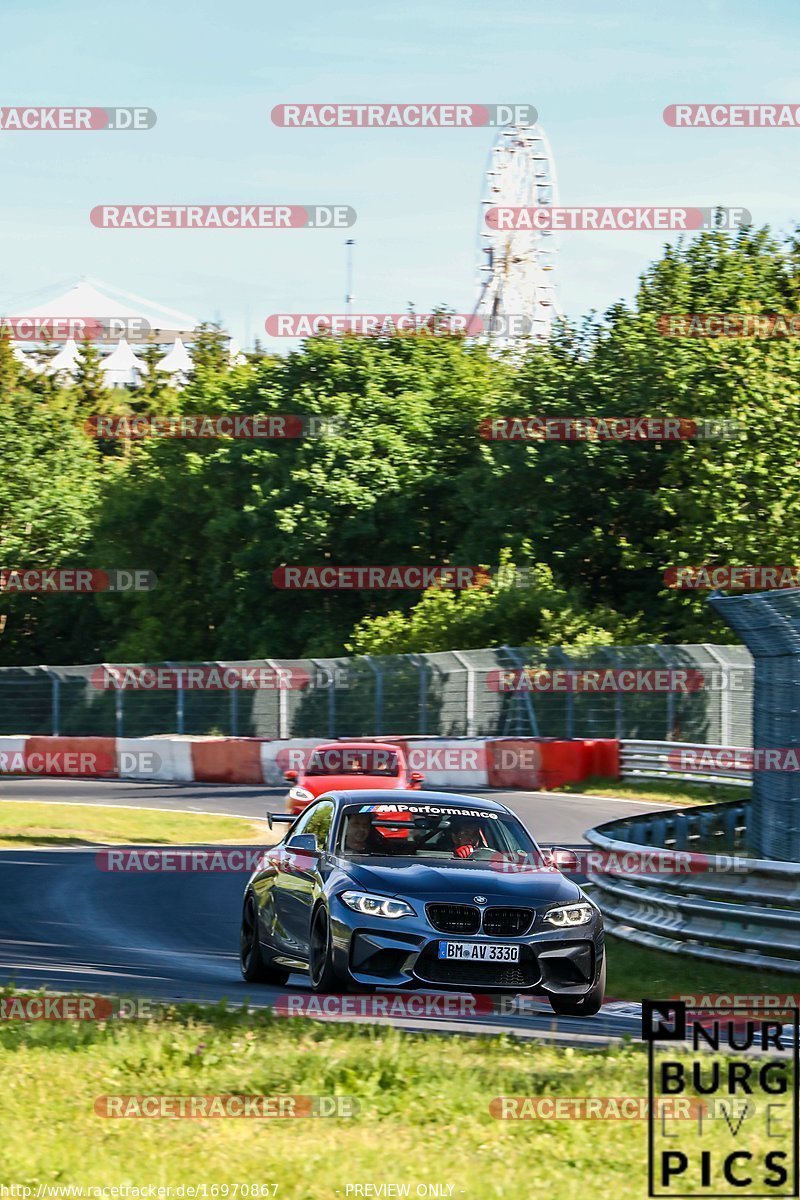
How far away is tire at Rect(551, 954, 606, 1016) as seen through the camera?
9.90 m

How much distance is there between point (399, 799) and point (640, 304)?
39.0m

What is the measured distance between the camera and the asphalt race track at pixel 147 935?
10.0m

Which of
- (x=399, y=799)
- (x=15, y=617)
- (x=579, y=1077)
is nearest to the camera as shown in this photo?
(x=579, y=1077)

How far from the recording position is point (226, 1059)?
7402mm

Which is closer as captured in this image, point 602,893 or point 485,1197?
point 485,1197

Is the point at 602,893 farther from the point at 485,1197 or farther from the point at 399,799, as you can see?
the point at 485,1197

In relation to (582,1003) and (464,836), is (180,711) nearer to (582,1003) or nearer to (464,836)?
(464,836)

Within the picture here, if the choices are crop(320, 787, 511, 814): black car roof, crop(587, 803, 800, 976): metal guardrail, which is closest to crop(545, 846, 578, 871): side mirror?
crop(320, 787, 511, 814): black car roof

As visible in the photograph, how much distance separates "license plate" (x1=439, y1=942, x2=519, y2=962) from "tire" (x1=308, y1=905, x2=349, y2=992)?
0.61 meters

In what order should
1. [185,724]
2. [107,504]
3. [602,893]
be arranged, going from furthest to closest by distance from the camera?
[107,504], [185,724], [602,893]

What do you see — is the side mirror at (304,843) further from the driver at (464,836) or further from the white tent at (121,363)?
the white tent at (121,363)

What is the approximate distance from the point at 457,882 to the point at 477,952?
0.48 metres

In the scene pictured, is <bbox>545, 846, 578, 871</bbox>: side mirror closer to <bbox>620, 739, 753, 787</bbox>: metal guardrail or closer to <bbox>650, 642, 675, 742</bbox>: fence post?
<bbox>620, 739, 753, 787</bbox>: metal guardrail

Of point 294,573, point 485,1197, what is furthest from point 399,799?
point 294,573
